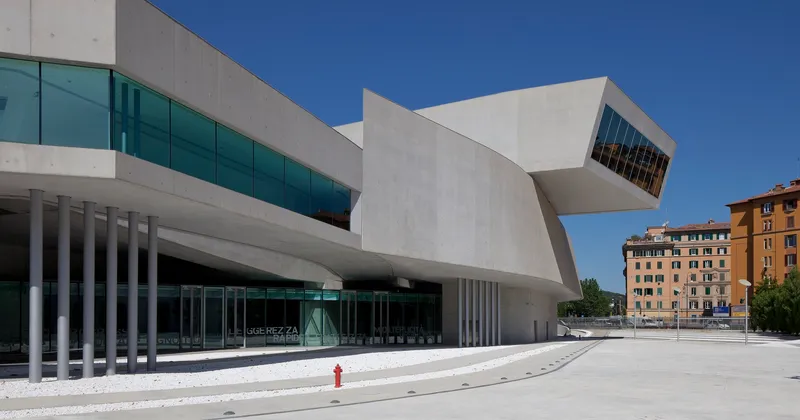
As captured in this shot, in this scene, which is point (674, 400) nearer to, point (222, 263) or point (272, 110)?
point (272, 110)

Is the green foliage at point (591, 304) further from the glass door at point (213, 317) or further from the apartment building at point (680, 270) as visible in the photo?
the glass door at point (213, 317)

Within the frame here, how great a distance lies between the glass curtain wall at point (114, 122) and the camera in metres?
17.9

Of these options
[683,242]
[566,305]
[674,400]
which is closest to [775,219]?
[683,242]

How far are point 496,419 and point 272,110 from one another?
576 inches

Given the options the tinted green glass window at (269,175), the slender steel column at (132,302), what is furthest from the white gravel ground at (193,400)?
the tinted green glass window at (269,175)

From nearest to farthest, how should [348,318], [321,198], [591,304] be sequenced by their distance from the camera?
[321,198] < [348,318] < [591,304]

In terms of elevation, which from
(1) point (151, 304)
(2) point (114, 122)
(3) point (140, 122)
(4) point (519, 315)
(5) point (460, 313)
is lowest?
(4) point (519, 315)

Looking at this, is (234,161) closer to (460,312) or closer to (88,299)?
(88,299)

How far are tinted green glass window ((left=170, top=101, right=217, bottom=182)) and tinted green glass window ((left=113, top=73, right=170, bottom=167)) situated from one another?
1.27 ft

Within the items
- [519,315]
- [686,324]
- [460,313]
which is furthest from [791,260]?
[460,313]

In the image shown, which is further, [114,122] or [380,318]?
[380,318]

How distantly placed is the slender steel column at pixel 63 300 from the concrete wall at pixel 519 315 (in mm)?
33749

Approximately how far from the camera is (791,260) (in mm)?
105625

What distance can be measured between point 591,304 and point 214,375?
14745 centimetres
